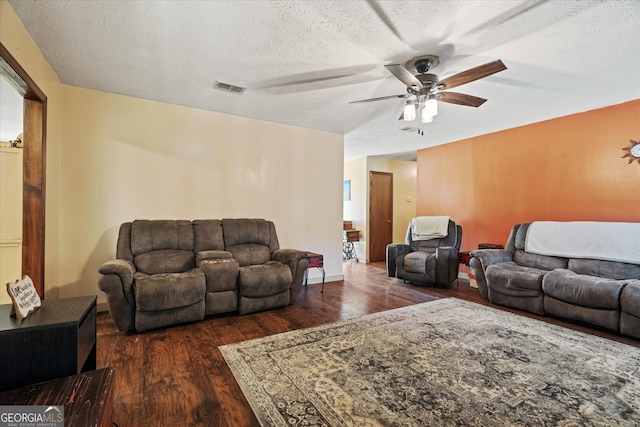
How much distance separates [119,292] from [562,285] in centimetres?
424

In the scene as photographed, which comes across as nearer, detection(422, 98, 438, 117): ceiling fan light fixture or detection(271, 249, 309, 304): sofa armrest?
detection(422, 98, 438, 117): ceiling fan light fixture

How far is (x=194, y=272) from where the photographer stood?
3016mm

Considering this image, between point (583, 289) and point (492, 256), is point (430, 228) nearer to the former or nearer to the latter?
point (492, 256)

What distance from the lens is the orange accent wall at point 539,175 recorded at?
3.57 meters

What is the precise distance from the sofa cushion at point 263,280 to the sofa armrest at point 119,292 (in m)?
0.99

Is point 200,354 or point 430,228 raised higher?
point 430,228

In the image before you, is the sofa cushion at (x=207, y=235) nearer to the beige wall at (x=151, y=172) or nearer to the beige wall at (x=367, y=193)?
the beige wall at (x=151, y=172)

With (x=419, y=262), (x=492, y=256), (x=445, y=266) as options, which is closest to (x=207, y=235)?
(x=419, y=262)

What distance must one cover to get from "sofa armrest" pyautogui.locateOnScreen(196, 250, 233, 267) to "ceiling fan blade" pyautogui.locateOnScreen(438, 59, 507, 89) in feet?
9.02

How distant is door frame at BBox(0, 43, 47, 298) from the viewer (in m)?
2.54

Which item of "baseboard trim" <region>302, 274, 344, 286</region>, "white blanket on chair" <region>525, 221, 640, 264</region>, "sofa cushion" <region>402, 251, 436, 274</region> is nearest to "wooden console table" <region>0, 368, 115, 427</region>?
"baseboard trim" <region>302, 274, 344, 286</region>

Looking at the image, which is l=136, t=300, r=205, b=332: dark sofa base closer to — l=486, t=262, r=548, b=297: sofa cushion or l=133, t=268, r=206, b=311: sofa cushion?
l=133, t=268, r=206, b=311: sofa cushion

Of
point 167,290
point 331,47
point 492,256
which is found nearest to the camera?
point 331,47

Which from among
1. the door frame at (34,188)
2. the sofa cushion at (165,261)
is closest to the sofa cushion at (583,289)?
the sofa cushion at (165,261)
